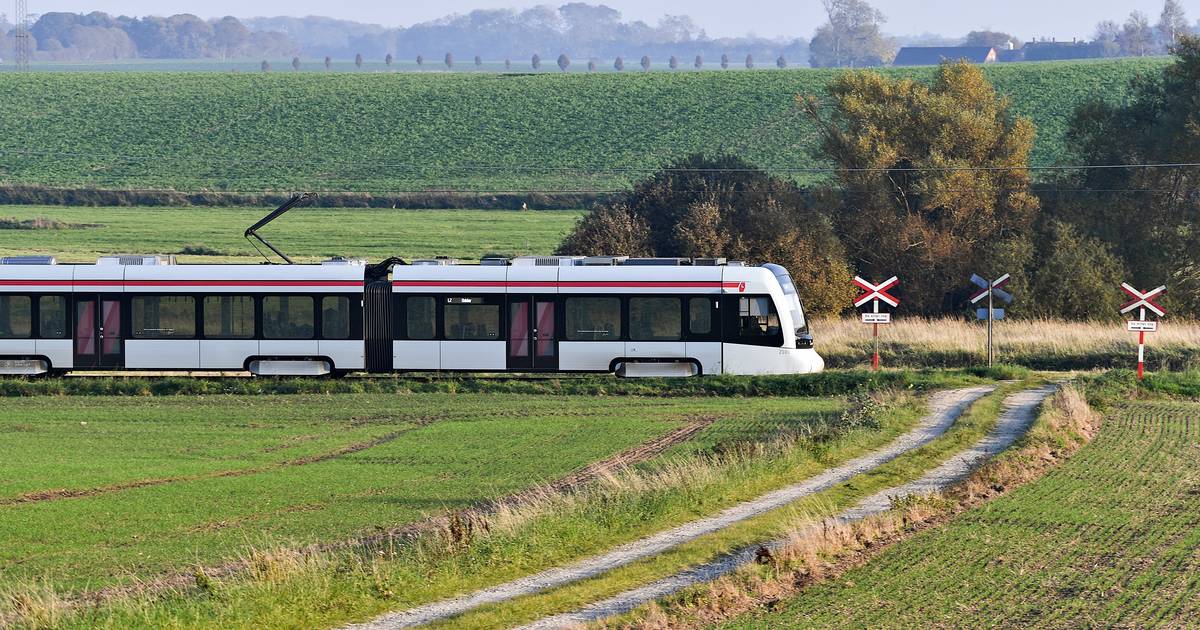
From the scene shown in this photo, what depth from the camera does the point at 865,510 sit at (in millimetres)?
20156

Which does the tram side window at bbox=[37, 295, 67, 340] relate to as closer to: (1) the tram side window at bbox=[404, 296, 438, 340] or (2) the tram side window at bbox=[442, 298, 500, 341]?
(1) the tram side window at bbox=[404, 296, 438, 340]

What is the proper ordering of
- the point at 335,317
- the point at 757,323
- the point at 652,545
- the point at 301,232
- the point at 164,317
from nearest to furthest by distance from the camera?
the point at 652,545 < the point at 757,323 < the point at 335,317 < the point at 164,317 < the point at 301,232

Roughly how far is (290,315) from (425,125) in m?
77.4

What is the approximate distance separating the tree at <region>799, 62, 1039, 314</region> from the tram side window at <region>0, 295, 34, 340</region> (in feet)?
97.1

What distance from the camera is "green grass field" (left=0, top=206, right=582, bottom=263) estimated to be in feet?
231

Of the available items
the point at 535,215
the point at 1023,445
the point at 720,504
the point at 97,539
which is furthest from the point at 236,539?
the point at 535,215

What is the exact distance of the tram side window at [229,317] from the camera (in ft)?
124

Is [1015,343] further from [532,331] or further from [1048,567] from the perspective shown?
[1048,567]

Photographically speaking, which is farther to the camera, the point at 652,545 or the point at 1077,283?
the point at 1077,283

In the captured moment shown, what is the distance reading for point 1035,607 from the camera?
47.4 feet

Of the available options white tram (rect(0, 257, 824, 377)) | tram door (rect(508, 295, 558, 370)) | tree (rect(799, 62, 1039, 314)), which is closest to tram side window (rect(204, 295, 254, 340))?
white tram (rect(0, 257, 824, 377))

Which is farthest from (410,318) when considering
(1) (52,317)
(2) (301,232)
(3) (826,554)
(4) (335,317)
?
(2) (301,232)

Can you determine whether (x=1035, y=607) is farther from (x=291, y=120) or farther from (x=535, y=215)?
(x=291, y=120)

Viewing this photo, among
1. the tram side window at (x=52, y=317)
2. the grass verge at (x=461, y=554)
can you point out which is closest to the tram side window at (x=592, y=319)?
the tram side window at (x=52, y=317)
